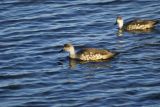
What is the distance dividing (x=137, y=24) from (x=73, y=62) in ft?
14.9

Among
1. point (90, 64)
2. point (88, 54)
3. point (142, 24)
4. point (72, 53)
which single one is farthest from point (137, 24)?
point (90, 64)

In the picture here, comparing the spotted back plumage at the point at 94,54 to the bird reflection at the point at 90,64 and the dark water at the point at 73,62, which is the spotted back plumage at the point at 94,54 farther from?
the dark water at the point at 73,62

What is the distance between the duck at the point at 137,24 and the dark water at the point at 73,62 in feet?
1.44

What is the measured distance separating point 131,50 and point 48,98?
230 inches

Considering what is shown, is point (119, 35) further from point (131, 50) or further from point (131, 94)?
point (131, 94)

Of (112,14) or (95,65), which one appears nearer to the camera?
(95,65)

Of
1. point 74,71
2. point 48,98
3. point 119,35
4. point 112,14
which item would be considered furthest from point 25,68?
point 112,14

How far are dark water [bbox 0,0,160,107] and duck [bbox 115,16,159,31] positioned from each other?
437 mm

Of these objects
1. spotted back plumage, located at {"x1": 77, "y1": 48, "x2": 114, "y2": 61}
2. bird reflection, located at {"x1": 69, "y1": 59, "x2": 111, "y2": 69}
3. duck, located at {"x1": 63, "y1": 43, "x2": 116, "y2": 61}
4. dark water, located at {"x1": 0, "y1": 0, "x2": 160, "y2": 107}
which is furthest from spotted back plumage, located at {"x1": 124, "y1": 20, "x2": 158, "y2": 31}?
bird reflection, located at {"x1": 69, "y1": 59, "x2": 111, "y2": 69}

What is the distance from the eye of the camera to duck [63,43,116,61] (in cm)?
2886

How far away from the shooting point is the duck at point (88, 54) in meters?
28.9

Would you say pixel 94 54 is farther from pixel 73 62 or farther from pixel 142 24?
pixel 142 24

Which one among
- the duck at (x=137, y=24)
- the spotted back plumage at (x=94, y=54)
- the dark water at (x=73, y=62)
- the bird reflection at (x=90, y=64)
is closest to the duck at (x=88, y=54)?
the spotted back plumage at (x=94, y=54)

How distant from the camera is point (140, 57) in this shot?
28.9 meters
